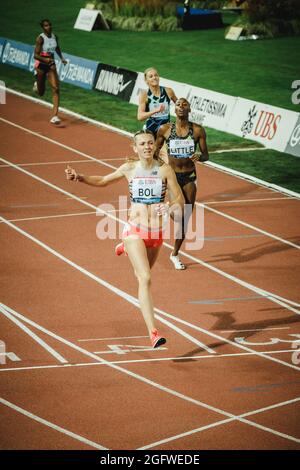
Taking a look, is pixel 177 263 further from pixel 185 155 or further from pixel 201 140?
pixel 201 140

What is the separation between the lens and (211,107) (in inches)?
899

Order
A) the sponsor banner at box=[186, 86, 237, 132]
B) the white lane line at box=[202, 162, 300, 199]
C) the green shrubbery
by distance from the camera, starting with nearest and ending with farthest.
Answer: the white lane line at box=[202, 162, 300, 199] < the sponsor banner at box=[186, 86, 237, 132] < the green shrubbery

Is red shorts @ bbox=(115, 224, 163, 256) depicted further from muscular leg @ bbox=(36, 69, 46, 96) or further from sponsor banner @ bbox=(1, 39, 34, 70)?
sponsor banner @ bbox=(1, 39, 34, 70)

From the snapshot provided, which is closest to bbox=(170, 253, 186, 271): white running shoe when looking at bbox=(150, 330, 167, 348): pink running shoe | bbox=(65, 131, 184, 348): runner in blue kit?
bbox=(65, 131, 184, 348): runner in blue kit

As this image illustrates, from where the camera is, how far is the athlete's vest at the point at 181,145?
13.4m

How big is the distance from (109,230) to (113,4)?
26106mm

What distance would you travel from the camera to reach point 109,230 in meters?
15.2

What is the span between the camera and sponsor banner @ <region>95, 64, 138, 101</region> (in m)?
25.7

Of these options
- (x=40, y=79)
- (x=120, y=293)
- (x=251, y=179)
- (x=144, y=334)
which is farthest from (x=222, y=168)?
(x=144, y=334)

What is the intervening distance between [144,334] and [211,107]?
1262cm

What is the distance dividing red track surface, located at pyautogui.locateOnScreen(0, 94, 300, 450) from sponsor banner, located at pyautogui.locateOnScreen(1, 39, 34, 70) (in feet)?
46.3

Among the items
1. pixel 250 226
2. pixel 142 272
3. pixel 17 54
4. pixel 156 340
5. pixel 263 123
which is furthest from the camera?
pixel 17 54
